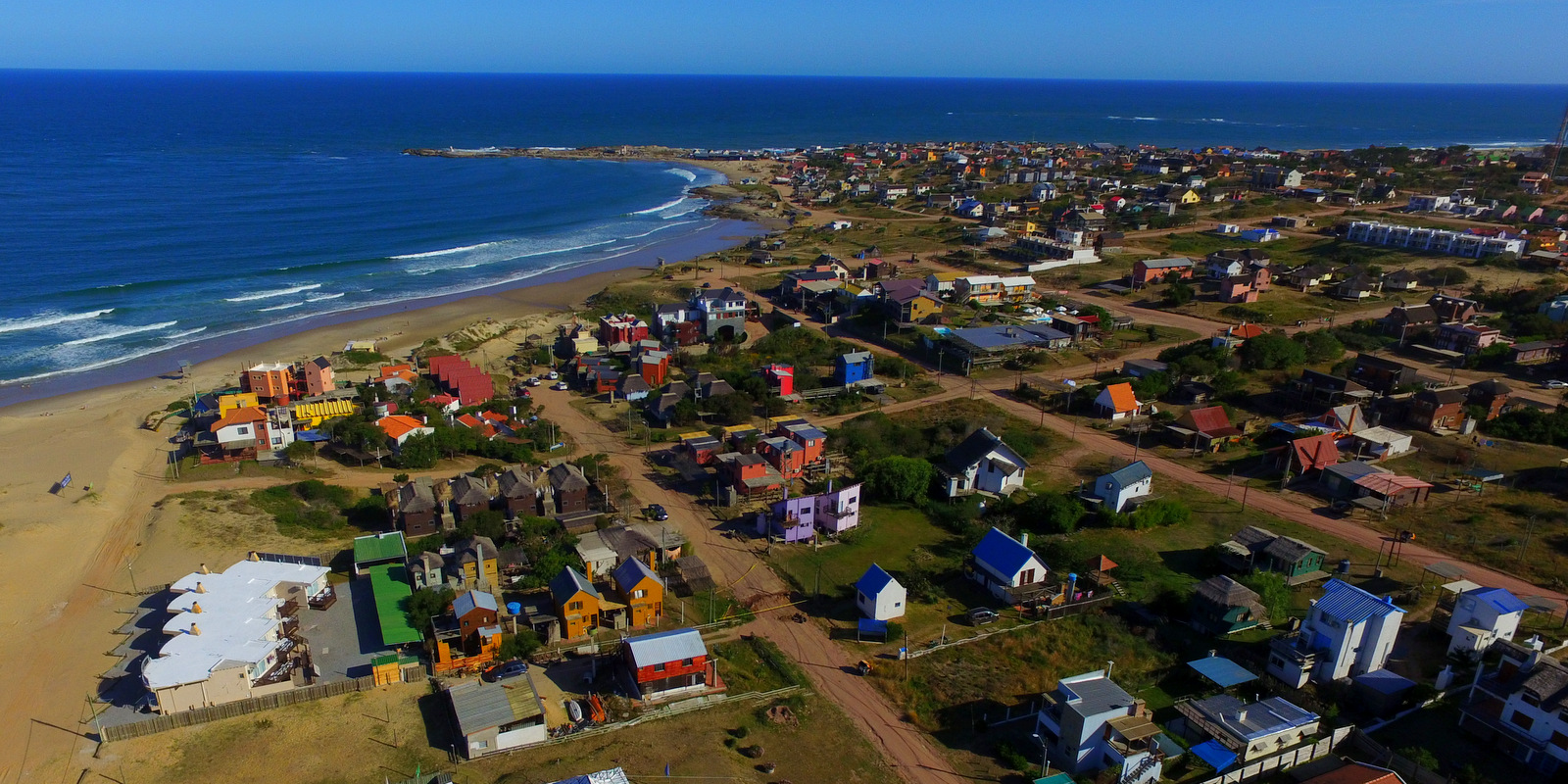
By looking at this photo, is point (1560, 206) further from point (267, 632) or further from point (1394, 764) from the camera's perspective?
point (267, 632)

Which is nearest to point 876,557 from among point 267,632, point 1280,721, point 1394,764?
point 1280,721

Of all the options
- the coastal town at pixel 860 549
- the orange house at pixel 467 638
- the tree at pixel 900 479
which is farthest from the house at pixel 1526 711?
the orange house at pixel 467 638

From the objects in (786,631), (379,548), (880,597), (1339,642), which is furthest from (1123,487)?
(379,548)

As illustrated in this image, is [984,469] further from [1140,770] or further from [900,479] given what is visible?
[1140,770]

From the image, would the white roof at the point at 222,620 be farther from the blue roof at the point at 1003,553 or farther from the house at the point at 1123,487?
the house at the point at 1123,487

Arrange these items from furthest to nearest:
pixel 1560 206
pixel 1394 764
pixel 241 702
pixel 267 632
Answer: pixel 1560 206 → pixel 267 632 → pixel 241 702 → pixel 1394 764

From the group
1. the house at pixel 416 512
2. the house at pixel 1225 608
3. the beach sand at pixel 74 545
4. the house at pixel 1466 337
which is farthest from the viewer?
the house at pixel 1466 337
